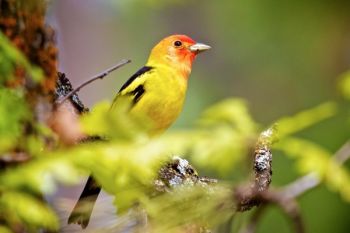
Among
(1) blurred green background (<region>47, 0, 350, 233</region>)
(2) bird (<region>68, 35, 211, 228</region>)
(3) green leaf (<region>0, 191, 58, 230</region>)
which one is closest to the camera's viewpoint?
(3) green leaf (<region>0, 191, 58, 230</region>)

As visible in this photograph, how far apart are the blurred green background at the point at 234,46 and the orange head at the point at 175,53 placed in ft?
6.73

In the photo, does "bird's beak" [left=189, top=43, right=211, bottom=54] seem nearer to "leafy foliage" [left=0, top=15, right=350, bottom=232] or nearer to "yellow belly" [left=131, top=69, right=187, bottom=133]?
"yellow belly" [left=131, top=69, right=187, bottom=133]

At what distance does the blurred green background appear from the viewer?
24.5ft

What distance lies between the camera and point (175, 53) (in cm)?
445

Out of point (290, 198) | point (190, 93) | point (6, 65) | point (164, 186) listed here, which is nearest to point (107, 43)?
point (190, 93)

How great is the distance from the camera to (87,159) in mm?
2066

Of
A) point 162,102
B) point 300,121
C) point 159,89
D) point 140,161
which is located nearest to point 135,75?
point 159,89

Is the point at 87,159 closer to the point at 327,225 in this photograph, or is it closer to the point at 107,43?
the point at 327,225

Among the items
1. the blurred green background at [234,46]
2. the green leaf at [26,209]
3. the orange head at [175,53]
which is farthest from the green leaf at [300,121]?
the blurred green background at [234,46]

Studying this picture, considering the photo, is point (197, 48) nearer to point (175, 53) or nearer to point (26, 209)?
point (175, 53)

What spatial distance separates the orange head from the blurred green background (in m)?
2.05

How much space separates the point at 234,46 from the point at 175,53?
160 inches

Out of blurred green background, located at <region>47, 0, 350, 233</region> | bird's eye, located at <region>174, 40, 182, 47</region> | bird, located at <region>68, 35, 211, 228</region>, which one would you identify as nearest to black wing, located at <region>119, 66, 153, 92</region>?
bird, located at <region>68, 35, 211, 228</region>

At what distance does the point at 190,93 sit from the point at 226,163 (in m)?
4.96
